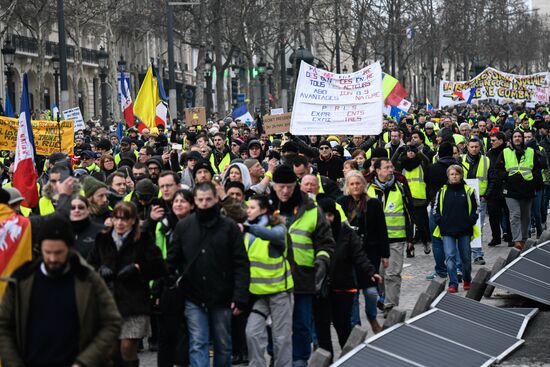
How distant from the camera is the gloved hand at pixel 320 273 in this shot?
9281mm

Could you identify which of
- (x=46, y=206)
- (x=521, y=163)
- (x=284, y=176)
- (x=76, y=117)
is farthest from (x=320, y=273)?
(x=76, y=117)

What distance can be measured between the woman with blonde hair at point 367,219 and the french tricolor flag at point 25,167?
3100 mm

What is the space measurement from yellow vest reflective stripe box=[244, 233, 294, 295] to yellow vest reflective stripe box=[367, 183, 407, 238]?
3.79 meters

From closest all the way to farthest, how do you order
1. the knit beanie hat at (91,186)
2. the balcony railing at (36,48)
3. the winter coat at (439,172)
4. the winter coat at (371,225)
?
the knit beanie hat at (91,186) → the winter coat at (371,225) → the winter coat at (439,172) → the balcony railing at (36,48)

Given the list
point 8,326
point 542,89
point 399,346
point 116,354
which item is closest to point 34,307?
point 8,326

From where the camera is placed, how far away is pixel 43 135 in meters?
18.3

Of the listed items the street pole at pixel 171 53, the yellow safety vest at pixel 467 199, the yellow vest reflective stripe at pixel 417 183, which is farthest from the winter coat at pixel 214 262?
the street pole at pixel 171 53

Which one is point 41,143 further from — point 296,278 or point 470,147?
point 296,278

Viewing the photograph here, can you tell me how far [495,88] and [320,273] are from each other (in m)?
33.4

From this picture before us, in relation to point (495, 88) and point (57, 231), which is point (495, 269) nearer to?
point (57, 231)

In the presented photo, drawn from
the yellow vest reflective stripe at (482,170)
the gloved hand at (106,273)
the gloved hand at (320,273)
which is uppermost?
the yellow vest reflective stripe at (482,170)

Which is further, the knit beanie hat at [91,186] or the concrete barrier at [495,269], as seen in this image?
the concrete barrier at [495,269]

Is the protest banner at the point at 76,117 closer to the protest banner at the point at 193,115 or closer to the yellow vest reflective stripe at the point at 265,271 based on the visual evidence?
the protest banner at the point at 193,115

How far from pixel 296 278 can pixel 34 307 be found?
3.30 metres
